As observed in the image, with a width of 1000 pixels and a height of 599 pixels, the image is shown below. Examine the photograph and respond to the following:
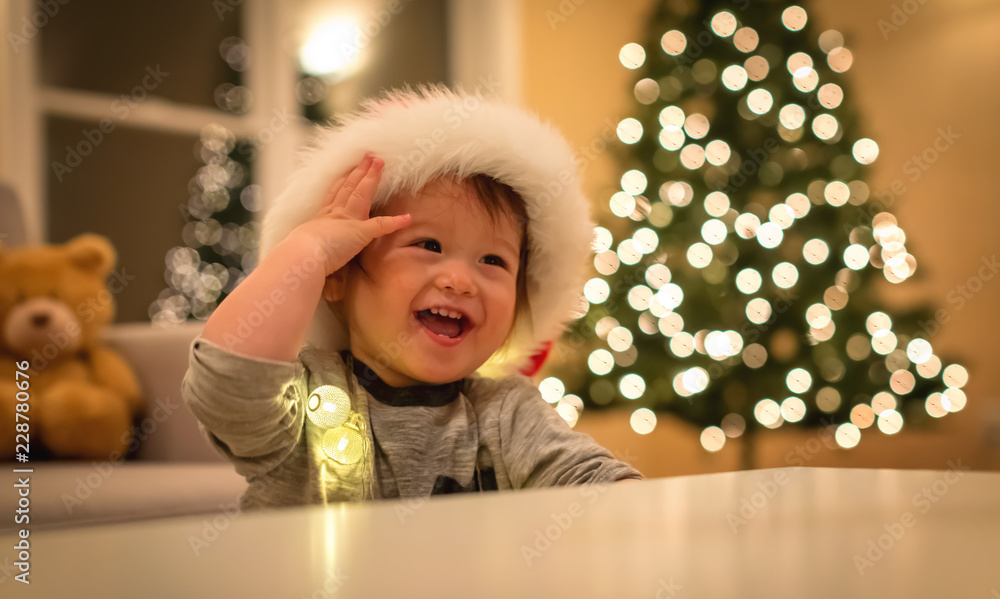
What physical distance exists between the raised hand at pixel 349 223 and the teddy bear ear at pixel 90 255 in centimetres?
100

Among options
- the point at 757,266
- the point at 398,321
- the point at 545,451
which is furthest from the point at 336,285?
the point at 757,266

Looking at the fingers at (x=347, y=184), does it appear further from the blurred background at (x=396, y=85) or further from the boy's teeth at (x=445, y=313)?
the blurred background at (x=396, y=85)

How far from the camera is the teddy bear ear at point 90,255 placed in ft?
5.56

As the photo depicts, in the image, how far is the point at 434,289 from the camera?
0.95m

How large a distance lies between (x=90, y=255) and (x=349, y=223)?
1084mm

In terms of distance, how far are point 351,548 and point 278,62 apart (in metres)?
2.98

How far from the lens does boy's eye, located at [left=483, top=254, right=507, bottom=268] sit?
3.31ft

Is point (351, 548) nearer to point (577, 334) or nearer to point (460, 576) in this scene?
point (460, 576)

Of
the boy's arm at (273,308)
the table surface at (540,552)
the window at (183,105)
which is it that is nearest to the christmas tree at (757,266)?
the window at (183,105)

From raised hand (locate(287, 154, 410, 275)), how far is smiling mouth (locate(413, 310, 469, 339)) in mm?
120

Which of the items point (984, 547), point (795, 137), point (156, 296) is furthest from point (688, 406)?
point (984, 547)

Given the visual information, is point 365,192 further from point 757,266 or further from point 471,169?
point 757,266

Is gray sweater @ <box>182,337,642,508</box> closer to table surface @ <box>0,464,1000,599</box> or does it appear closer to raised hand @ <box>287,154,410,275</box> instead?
raised hand @ <box>287,154,410,275</box>

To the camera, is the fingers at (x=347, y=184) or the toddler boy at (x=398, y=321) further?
the fingers at (x=347, y=184)
